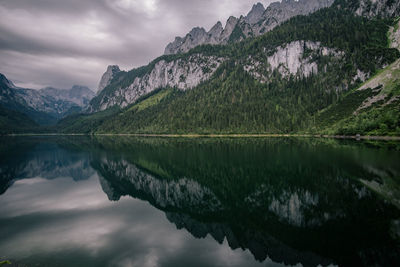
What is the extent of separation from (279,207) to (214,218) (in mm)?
7520

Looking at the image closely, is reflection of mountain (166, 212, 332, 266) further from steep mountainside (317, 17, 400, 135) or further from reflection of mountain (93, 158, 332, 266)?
steep mountainside (317, 17, 400, 135)

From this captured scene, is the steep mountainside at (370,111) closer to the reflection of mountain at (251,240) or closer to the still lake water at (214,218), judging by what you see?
the still lake water at (214,218)

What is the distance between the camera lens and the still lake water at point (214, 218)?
16.6 meters

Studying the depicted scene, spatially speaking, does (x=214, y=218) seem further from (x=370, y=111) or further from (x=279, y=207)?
(x=370, y=111)

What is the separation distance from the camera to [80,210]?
28.4m

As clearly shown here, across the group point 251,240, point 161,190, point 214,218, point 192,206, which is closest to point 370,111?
point 161,190

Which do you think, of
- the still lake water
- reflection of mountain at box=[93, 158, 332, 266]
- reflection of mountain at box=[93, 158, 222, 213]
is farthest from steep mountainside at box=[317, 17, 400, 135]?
reflection of mountain at box=[93, 158, 332, 266]

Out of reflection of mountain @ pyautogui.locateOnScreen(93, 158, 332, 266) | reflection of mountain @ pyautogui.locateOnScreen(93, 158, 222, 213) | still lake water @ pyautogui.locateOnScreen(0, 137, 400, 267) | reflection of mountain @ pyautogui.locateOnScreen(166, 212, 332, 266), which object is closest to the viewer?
reflection of mountain @ pyautogui.locateOnScreen(166, 212, 332, 266)

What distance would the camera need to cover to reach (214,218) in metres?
24.4

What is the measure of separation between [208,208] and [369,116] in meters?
120

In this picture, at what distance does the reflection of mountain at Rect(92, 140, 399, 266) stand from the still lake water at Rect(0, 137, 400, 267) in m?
0.11

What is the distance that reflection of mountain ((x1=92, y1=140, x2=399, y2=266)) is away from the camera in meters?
17.0

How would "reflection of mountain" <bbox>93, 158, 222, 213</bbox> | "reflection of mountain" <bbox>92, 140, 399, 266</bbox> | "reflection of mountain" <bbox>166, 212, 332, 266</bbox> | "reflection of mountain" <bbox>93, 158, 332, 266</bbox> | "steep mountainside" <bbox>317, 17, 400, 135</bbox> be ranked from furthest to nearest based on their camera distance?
"steep mountainside" <bbox>317, 17, 400, 135</bbox>, "reflection of mountain" <bbox>93, 158, 222, 213</bbox>, "reflection of mountain" <bbox>93, 158, 332, 266</bbox>, "reflection of mountain" <bbox>92, 140, 399, 266</bbox>, "reflection of mountain" <bbox>166, 212, 332, 266</bbox>

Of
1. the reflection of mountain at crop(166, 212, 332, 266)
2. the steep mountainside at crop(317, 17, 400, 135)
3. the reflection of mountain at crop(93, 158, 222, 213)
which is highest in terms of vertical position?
the steep mountainside at crop(317, 17, 400, 135)
